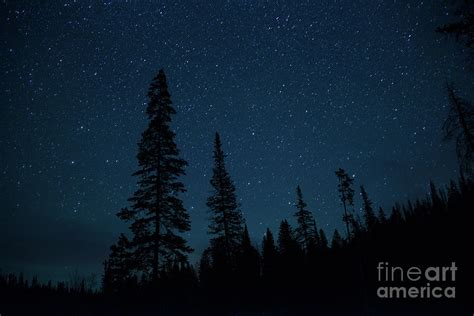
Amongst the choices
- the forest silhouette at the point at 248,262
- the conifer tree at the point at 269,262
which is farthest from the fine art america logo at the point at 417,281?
the conifer tree at the point at 269,262

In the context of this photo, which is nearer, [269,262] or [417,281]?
[417,281]

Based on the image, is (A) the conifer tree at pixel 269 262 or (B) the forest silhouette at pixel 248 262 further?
(A) the conifer tree at pixel 269 262

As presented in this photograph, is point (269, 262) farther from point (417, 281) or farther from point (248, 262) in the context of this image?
point (417, 281)

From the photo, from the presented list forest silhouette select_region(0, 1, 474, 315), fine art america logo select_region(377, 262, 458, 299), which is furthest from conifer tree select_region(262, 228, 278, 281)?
fine art america logo select_region(377, 262, 458, 299)

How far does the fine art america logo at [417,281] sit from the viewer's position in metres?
21.0

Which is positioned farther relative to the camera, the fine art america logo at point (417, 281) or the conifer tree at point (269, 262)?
the conifer tree at point (269, 262)

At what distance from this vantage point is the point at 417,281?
24.3 metres

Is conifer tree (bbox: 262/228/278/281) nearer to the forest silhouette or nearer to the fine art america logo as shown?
the forest silhouette

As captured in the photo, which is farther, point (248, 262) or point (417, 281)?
A: point (248, 262)

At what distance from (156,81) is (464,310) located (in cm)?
2365

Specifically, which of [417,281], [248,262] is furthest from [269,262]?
[417,281]

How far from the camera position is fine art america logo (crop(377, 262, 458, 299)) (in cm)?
2098

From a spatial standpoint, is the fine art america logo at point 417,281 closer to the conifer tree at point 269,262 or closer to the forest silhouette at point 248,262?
the forest silhouette at point 248,262

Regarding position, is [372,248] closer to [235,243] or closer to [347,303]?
[347,303]
